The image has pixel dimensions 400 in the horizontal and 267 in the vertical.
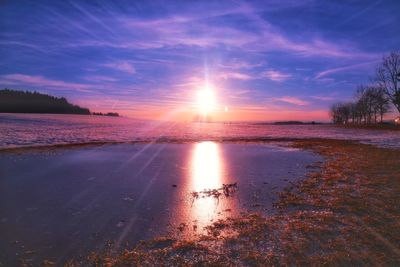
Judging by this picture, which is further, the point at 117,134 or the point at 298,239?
the point at 117,134

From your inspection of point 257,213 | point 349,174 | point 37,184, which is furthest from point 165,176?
point 349,174

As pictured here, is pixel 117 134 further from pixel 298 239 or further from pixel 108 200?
pixel 298 239

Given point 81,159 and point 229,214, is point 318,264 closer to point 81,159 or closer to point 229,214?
point 229,214

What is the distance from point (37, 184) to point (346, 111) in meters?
180

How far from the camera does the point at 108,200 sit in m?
8.57

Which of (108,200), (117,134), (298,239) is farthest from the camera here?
(117,134)

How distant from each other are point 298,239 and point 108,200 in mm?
5544

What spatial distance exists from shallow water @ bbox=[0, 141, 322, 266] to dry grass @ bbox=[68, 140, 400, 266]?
24.2 inches

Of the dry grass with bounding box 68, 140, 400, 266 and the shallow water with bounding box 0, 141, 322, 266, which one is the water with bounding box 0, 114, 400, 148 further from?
the dry grass with bounding box 68, 140, 400, 266

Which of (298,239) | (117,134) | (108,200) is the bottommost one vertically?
(298,239)

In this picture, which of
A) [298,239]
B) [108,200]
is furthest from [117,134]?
[298,239]

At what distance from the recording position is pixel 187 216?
Answer: 7.38 meters

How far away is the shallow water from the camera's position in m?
5.88

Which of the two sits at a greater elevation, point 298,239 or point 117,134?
point 117,134
